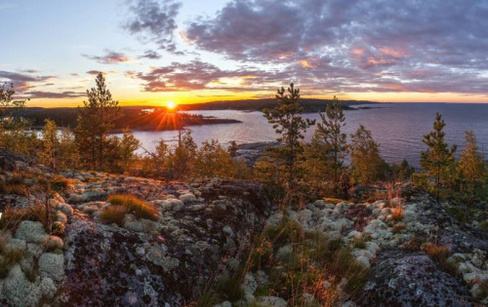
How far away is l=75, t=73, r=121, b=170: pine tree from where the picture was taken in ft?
129

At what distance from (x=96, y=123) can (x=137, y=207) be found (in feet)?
120

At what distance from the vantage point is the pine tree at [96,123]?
39.3 meters

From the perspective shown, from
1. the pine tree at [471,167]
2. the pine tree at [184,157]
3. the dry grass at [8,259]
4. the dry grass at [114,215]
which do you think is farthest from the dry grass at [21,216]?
the pine tree at [471,167]

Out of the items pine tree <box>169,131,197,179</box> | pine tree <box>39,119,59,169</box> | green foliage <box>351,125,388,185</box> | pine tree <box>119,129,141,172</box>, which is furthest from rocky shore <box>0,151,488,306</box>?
pine tree <box>119,129,141,172</box>

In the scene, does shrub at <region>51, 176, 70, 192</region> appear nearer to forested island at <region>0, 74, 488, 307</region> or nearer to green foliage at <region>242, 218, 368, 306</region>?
forested island at <region>0, 74, 488, 307</region>

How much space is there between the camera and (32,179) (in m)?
8.02

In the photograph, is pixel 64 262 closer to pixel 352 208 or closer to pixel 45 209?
pixel 45 209

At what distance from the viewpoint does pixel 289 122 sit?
97.4 feet

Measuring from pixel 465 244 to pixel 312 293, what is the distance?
4526 mm

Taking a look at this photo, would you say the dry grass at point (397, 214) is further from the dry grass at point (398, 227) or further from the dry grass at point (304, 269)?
the dry grass at point (304, 269)

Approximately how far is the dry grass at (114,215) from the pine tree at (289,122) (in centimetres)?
2295

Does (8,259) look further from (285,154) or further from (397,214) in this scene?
(285,154)

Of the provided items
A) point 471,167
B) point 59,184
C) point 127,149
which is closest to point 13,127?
point 127,149

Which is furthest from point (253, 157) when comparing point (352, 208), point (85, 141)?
point (352, 208)
